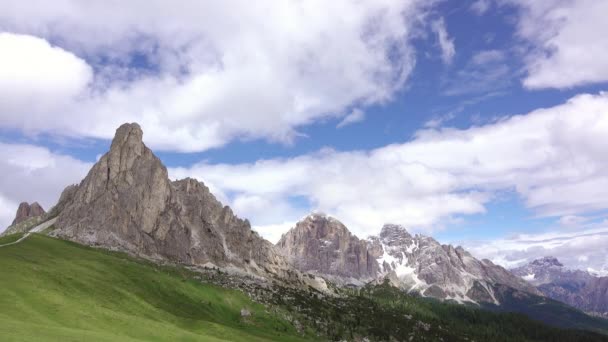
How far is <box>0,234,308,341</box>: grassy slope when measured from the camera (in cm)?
7088

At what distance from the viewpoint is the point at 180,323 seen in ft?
380

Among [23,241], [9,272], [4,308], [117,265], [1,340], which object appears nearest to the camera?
[1,340]

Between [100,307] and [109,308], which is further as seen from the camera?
[109,308]

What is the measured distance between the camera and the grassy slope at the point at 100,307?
7088 centimetres

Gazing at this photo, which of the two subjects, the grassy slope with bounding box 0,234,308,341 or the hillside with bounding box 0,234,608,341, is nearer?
the grassy slope with bounding box 0,234,308,341

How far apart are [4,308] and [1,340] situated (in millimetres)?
25345

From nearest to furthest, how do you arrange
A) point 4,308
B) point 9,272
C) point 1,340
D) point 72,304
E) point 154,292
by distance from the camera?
point 1,340, point 4,308, point 72,304, point 9,272, point 154,292

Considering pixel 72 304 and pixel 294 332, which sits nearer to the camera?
pixel 72 304

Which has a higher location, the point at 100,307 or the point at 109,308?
the point at 100,307

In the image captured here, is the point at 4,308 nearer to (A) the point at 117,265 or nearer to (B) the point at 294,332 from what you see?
(A) the point at 117,265

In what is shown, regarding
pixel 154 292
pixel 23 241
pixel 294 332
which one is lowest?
pixel 294 332

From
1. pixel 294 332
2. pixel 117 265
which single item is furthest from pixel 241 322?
pixel 117 265

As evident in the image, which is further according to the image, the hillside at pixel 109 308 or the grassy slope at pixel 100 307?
the hillside at pixel 109 308

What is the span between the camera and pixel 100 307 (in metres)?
91.4
